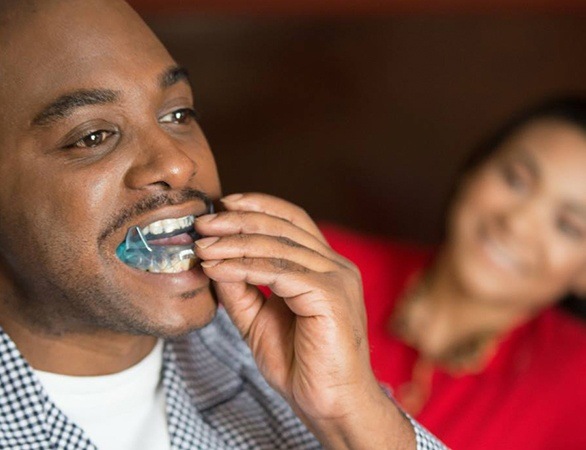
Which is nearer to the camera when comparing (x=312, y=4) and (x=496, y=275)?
(x=496, y=275)

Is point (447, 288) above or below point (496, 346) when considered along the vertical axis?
above

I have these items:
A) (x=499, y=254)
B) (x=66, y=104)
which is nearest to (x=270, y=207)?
(x=66, y=104)

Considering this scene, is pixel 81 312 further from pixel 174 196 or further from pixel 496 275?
pixel 496 275

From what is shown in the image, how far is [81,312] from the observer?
4.09 ft

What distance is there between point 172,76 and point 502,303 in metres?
1.36

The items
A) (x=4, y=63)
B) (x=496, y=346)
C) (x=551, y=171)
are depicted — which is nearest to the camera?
(x=4, y=63)

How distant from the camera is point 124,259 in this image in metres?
1.19

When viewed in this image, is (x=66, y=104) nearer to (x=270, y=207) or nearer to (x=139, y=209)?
(x=139, y=209)

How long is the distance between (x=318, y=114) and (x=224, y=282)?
1.55m

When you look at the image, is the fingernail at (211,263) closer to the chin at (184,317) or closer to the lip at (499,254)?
the chin at (184,317)

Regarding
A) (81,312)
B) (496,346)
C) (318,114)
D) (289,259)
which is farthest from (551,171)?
(81,312)

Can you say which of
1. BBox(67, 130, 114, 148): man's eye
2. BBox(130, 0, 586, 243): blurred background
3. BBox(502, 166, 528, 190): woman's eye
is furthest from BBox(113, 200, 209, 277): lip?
BBox(130, 0, 586, 243): blurred background

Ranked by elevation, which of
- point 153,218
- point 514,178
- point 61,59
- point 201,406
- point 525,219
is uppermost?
point 61,59

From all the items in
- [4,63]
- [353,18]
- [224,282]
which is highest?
[353,18]
